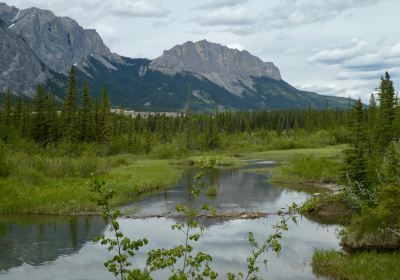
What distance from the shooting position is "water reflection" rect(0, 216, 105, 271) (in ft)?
86.2

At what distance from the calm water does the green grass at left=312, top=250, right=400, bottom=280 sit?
802mm

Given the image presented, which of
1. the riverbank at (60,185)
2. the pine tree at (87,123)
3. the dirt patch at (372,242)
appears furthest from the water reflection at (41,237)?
the pine tree at (87,123)

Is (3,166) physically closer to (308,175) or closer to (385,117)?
(308,175)

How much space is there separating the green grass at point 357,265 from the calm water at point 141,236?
80cm

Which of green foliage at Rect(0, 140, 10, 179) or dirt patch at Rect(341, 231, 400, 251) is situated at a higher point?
green foliage at Rect(0, 140, 10, 179)

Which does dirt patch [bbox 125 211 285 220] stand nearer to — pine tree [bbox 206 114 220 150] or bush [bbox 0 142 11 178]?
bush [bbox 0 142 11 178]

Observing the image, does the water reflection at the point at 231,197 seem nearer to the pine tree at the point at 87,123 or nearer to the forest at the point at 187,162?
the forest at the point at 187,162

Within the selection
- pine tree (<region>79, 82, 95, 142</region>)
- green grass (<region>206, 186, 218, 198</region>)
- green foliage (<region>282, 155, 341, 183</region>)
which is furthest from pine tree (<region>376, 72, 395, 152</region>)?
pine tree (<region>79, 82, 95, 142</region>)

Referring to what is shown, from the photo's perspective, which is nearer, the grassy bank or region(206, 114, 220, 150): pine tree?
the grassy bank

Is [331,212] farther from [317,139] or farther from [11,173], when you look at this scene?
[317,139]

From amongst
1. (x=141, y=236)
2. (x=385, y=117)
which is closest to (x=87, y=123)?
(x=385, y=117)

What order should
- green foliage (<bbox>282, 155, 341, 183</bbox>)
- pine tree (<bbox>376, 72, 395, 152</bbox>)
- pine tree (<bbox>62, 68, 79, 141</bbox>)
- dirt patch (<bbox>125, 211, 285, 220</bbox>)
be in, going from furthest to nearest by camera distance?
pine tree (<bbox>62, 68, 79, 141</bbox>), pine tree (<bbox>376, 72, 395, 152</bbox>), green foliage (<bbox>282, 155, 341, 183</bbox>), dirt patch (<bbox>125, 211, 285, 220</bbox>)

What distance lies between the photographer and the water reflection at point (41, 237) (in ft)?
86.2

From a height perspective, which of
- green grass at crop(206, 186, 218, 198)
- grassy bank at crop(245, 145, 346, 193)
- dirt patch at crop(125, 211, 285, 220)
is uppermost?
grassy bank at crop(245, 145, 346, 193)
